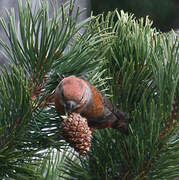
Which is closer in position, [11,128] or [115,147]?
[11,128]

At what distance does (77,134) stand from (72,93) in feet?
0.19

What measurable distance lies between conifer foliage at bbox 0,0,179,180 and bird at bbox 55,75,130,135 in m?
0.02

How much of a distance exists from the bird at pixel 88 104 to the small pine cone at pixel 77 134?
0.02m

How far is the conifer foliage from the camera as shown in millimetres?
491

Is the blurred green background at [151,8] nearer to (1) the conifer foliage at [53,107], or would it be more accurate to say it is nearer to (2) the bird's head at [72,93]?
(1) the conifer foliage at [53,107]

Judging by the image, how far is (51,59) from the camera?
1.68 feet

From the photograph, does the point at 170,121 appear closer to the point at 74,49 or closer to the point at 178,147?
the point at 178,147

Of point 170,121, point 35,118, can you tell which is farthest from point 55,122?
point 170,121

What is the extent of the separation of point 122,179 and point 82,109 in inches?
5.1

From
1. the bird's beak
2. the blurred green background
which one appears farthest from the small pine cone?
the blurred green background

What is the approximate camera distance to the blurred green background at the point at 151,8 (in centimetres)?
238

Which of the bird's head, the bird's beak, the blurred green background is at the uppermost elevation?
the blurred green background

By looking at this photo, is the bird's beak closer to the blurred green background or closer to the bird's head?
the bird's head

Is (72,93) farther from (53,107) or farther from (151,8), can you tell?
Result: (151,8)
